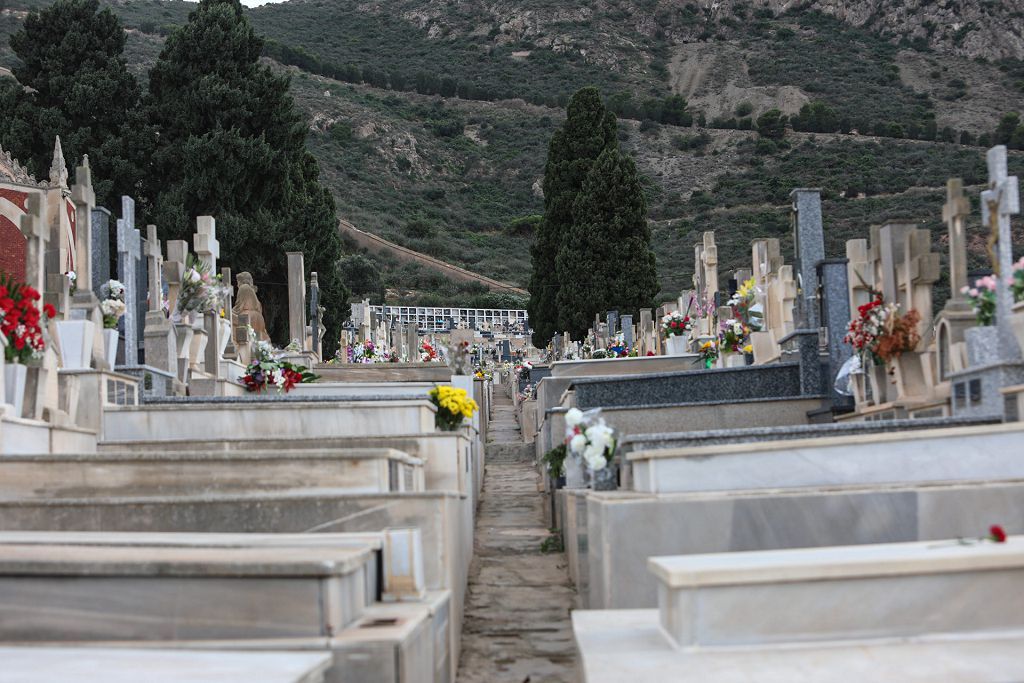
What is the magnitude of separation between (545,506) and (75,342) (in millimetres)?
4971

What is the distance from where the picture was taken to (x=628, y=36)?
10775 cm

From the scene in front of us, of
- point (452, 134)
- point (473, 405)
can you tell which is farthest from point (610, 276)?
point (452, 134)

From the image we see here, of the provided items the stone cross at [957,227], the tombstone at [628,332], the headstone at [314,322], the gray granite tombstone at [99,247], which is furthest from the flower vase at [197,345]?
the tombstone at [628,332]

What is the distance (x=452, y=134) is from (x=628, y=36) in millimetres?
21141

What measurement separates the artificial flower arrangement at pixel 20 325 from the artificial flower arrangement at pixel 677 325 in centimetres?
1271

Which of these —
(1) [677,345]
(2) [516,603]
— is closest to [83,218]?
(2) [516,603]

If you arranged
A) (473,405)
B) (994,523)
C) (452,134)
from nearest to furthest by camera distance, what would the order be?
(994,523), (473,405), (452,134)

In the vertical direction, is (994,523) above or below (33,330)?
below

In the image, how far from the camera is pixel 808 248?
41.9 ft

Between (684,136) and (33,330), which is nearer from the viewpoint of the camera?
(33,330)

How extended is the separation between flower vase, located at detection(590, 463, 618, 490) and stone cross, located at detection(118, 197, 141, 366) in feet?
19.0

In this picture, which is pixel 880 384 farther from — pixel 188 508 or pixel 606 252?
pixel 606 252

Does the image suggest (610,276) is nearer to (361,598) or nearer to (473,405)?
(473,405)

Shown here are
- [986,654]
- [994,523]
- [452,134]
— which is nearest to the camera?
[986,654]
